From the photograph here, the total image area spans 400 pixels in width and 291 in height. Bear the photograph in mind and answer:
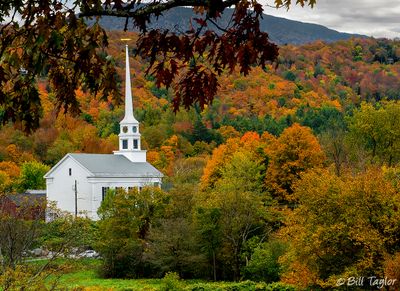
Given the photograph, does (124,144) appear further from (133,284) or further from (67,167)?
(133,284)

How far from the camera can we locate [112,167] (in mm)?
66562

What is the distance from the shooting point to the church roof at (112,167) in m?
65.4

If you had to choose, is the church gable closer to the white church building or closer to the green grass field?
the white church building

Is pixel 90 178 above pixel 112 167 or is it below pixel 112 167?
below

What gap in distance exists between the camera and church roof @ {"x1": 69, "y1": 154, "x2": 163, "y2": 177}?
65375mm

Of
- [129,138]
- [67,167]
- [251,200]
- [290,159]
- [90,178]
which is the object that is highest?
[290,159]

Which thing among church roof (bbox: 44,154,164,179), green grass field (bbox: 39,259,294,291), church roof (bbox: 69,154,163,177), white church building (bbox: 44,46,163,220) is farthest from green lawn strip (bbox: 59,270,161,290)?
church roof (bbox: 69,154,163,177)

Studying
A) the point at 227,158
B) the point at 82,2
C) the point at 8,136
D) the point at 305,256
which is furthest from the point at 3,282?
the point at 8,136

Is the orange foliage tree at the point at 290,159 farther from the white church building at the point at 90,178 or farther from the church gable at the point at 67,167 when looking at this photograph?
the church gable at the point at 67,167

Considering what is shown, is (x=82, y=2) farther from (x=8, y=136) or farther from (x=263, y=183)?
(x=8, y=136)

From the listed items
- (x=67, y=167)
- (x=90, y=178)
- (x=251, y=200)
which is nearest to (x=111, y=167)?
(x=90, y=178)

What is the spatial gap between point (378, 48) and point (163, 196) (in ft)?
526

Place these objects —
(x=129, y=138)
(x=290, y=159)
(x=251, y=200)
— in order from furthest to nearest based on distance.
A: (x=129, y=138)
(x=290, y=159)
(x=251, y=200)

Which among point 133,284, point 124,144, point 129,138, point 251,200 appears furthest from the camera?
point 124,144
